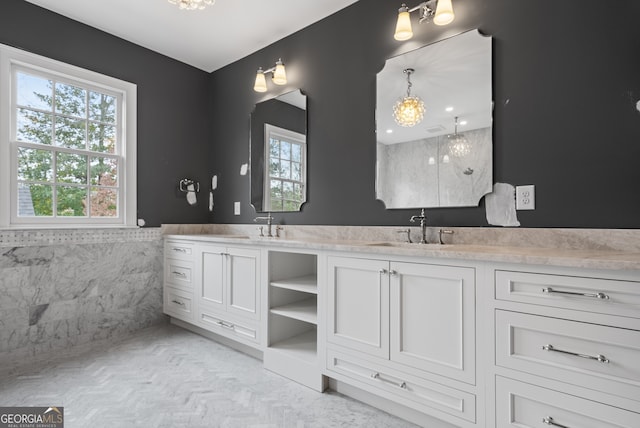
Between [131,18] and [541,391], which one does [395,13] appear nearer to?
[131,18]

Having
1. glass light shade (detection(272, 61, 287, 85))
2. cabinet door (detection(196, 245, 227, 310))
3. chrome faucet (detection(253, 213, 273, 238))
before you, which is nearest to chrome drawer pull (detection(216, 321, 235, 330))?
cabinet door (detection(196, 245, 227, 310))

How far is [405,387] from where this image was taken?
5.32 feet

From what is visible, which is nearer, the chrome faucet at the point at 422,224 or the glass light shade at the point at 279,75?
the chrome faucet at the point at 422,224

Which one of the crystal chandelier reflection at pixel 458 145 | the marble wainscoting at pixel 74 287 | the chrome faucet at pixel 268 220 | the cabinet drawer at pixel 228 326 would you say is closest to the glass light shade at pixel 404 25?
the crystal chandelier reflection at pixel 458 145

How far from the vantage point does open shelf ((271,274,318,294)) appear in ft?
6.88

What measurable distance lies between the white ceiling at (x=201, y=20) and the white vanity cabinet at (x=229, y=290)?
1.86 metres

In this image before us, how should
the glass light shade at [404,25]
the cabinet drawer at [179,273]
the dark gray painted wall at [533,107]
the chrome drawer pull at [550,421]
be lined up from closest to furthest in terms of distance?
the chrome drawer pull at [550,421] < the dark gray painted wall at [533,107] < the glass light shade at [404,25] < the cabinet drawer at [179,273]

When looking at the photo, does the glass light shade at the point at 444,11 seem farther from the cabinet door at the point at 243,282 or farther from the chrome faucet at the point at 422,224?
the cabinet door at the point at 243,282

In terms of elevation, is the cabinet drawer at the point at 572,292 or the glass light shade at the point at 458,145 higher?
the glass light shade at the point at 458,145

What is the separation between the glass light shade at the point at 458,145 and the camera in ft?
6.49

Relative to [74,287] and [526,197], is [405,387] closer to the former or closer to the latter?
[526,197]

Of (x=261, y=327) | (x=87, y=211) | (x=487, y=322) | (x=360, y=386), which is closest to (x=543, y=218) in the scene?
(x=487, y=322)

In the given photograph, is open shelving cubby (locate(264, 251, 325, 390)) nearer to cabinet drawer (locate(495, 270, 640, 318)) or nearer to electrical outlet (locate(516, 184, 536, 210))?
cabinet drawer (locate(495, 270, 640, 318))

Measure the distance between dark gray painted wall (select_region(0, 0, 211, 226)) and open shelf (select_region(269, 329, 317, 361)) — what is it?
1.87m
